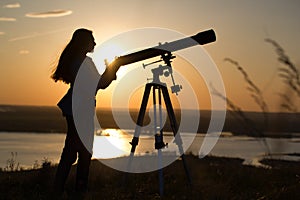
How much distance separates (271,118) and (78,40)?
10.2 ft

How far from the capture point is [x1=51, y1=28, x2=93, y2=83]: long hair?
19.9 feet

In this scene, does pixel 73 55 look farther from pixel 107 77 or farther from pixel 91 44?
pixel 107 77

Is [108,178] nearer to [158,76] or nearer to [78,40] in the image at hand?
[158,76]

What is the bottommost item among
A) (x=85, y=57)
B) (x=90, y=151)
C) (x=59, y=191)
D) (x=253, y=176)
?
(x=253, y=176)

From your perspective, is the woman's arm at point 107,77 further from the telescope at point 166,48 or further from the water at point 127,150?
the water at point 127,150

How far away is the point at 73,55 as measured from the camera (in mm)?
6086

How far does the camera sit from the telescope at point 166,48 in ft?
19.5

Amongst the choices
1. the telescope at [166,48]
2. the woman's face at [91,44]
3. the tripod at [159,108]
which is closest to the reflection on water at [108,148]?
the tripod at [159,108]

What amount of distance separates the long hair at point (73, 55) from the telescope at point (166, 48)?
1.37ft

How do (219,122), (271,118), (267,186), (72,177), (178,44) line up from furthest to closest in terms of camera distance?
1. (72,177)
2. (267,186)
3. (178,44)
4. (219,122)
5. (271,118)

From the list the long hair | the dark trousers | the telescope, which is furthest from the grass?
the telescope

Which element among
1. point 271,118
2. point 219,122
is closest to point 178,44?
point 219,122

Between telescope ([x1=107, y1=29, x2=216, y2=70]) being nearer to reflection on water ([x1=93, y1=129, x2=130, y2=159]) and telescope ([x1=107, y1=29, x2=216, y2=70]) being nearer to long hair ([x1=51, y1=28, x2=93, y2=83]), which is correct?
long hair ([x1=51, y1=28, x2=93, y2=83])

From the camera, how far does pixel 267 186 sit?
716 cm
